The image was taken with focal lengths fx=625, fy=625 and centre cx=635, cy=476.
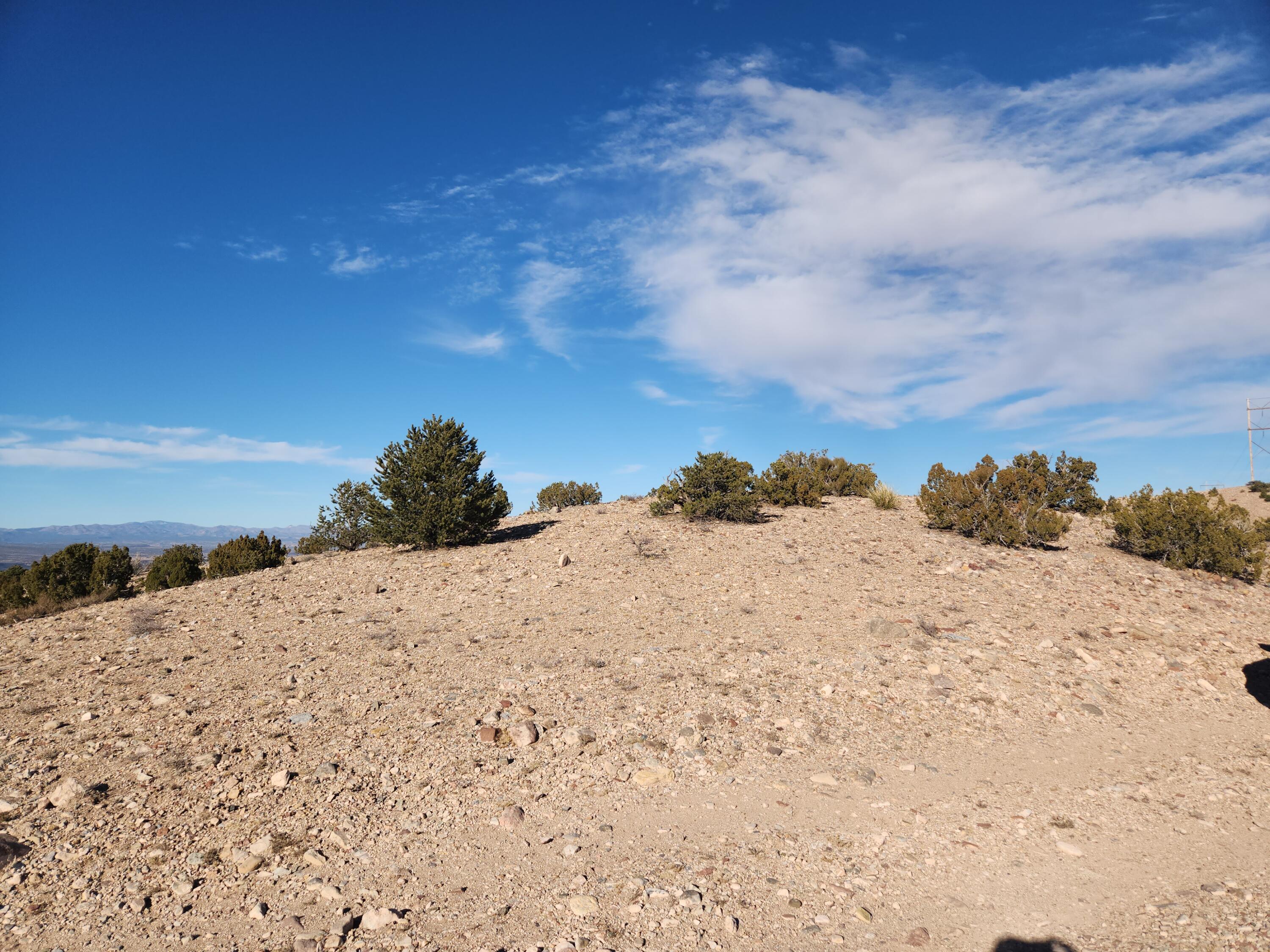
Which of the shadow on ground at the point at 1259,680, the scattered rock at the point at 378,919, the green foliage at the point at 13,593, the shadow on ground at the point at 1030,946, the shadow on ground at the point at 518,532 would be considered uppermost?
the shadow on ground at the point at 518,532

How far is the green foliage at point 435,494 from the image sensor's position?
14.9 m

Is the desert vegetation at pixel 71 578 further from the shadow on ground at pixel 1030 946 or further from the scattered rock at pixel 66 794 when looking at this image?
the shadow on ground at pixel 1030 946

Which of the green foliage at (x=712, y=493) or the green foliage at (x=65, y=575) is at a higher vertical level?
the green foliage at (x=712, y=493)

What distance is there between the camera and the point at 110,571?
1369 cm

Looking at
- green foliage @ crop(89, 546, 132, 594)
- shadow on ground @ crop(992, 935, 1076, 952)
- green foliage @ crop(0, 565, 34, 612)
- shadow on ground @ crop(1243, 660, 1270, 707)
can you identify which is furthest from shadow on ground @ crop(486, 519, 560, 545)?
shadow on ground @ crop(1243, 660, 1270, 707)

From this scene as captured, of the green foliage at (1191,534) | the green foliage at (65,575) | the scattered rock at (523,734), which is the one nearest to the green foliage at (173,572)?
the green foliage at (65,575)

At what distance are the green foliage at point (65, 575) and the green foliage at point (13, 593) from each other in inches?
4.1

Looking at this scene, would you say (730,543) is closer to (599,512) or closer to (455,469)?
(599,512)

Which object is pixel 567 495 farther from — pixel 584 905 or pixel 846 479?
pixel 584 905

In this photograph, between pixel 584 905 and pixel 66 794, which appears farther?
pixel 66 794

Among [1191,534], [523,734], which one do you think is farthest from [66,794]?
[1191,534]

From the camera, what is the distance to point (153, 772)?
18.1ft

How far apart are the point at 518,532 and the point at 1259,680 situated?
47.9 ft

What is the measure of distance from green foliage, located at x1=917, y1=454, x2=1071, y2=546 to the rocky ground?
355 centimetres
